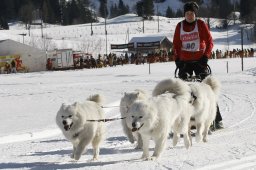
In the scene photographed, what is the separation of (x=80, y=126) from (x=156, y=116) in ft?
2.91

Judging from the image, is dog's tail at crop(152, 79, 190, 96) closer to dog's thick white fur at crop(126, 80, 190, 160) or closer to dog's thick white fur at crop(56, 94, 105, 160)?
dog's thick white fur at crop(126, 80, 190, 160)

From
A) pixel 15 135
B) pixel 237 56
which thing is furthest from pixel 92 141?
pixel 237 56

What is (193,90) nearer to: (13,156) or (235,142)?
(235,142)

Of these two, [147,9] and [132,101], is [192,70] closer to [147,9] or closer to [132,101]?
[132,101]

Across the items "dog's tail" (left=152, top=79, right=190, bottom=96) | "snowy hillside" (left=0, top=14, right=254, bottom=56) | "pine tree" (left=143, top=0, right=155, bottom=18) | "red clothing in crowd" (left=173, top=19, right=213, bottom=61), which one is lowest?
"dog's tail" (left=152, top=79, right=190, bottom=96)

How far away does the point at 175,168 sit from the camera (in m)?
4.68

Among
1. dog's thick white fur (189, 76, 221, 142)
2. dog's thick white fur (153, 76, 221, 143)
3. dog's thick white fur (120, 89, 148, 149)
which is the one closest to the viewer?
dog's thick white fur (153, 76, 221, 143)

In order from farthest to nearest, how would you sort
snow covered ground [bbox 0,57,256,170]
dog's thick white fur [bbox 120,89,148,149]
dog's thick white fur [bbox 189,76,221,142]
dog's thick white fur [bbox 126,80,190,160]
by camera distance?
dog's thick white fur [bbox 120,89,148,149], dog's thick white fur [bbox 189,76,221,142], snow covered ground [bbox 0,57,256,170], dog's thick white fur [bbox 126,80,190,160]

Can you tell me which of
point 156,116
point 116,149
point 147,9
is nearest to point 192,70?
point 116,149

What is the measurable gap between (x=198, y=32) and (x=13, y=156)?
319 centimetres

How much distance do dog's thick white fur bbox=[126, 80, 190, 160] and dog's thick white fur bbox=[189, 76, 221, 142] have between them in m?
0.46

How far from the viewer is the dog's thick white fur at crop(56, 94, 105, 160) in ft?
16.9

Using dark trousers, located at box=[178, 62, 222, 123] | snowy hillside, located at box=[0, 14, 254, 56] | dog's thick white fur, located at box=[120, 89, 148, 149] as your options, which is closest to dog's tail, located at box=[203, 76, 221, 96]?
dark trousers, located at box=[178, 62, 222, 123]

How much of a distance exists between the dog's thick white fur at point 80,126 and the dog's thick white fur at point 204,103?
1291 millimetres
